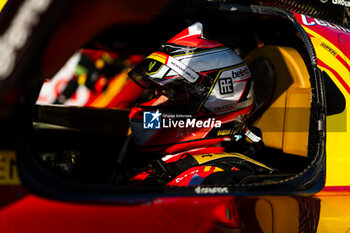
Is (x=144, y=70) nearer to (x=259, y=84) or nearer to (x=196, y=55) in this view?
(x=196, y=55)

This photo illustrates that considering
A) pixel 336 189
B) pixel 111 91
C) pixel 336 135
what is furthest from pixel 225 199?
pixel 111 91

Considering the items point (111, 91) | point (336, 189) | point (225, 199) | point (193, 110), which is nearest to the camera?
point (225, 199)

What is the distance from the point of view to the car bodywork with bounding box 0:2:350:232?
104 cm

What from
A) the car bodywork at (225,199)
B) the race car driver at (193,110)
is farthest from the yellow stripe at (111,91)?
the car bodywork at (225,199)

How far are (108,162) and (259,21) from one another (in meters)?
1.30

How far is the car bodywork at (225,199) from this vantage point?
1.04 meters

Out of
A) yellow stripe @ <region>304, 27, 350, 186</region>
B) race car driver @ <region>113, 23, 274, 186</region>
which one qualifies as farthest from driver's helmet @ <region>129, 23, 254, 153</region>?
yellow stripe @ <region>304, 27, 350, 186</region>

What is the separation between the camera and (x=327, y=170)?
4.89 feet

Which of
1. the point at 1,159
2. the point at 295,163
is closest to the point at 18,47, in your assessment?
the point at 1,159

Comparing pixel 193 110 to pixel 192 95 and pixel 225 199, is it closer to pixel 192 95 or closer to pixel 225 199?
pixel 192 95

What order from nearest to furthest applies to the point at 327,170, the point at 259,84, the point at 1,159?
the point at 1,159 < the point at 327,170 < the point at 259,84

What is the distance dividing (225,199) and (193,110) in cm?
65

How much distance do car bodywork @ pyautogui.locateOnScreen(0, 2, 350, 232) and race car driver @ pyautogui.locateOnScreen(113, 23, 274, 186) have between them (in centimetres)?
27

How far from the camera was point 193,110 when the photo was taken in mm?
1799
